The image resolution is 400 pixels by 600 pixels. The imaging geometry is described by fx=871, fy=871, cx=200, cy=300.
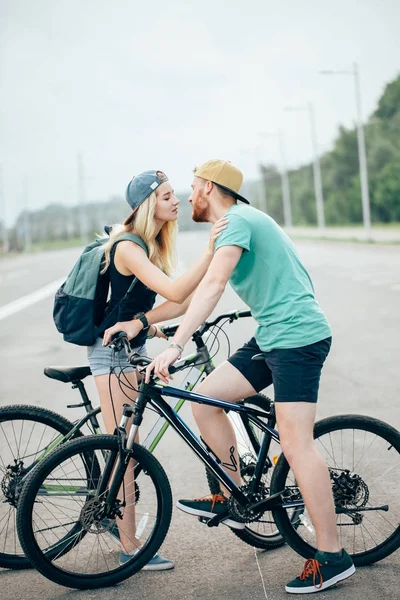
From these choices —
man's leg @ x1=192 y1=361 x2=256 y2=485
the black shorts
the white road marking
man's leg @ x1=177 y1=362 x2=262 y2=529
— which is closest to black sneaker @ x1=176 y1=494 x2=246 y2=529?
man's leg @ x1=177 y1=362 x2=262 y2=529

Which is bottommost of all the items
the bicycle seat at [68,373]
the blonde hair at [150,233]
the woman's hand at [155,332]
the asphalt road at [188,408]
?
the asphalt road at [188,408]

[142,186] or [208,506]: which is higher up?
[142,186]

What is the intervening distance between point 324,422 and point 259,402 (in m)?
0.41

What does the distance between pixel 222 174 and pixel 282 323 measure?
27.3 inches

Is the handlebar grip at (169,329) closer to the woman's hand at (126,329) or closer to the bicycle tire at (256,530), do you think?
the woman's hand at (126,329)

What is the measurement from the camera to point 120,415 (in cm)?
418

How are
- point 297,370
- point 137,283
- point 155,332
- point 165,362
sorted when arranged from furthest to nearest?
point 155,332
point 137,283
point 297,370
point 165,362

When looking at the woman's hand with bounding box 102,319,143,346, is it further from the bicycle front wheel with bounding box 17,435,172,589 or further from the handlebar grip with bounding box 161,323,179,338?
the bicycle front wheel with bounding box 17,435,172,589

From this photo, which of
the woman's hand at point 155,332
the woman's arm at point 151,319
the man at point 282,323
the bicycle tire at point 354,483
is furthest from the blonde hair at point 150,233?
the bicycle tire at point 354,483

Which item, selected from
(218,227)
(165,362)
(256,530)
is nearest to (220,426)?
(165,362)

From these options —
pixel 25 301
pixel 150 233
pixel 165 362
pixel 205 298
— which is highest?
pixel 150 233

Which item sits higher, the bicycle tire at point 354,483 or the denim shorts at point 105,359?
the denim shorts at point 105,359

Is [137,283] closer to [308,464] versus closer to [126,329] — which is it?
[126,329]

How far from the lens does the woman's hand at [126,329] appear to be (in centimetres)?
400
